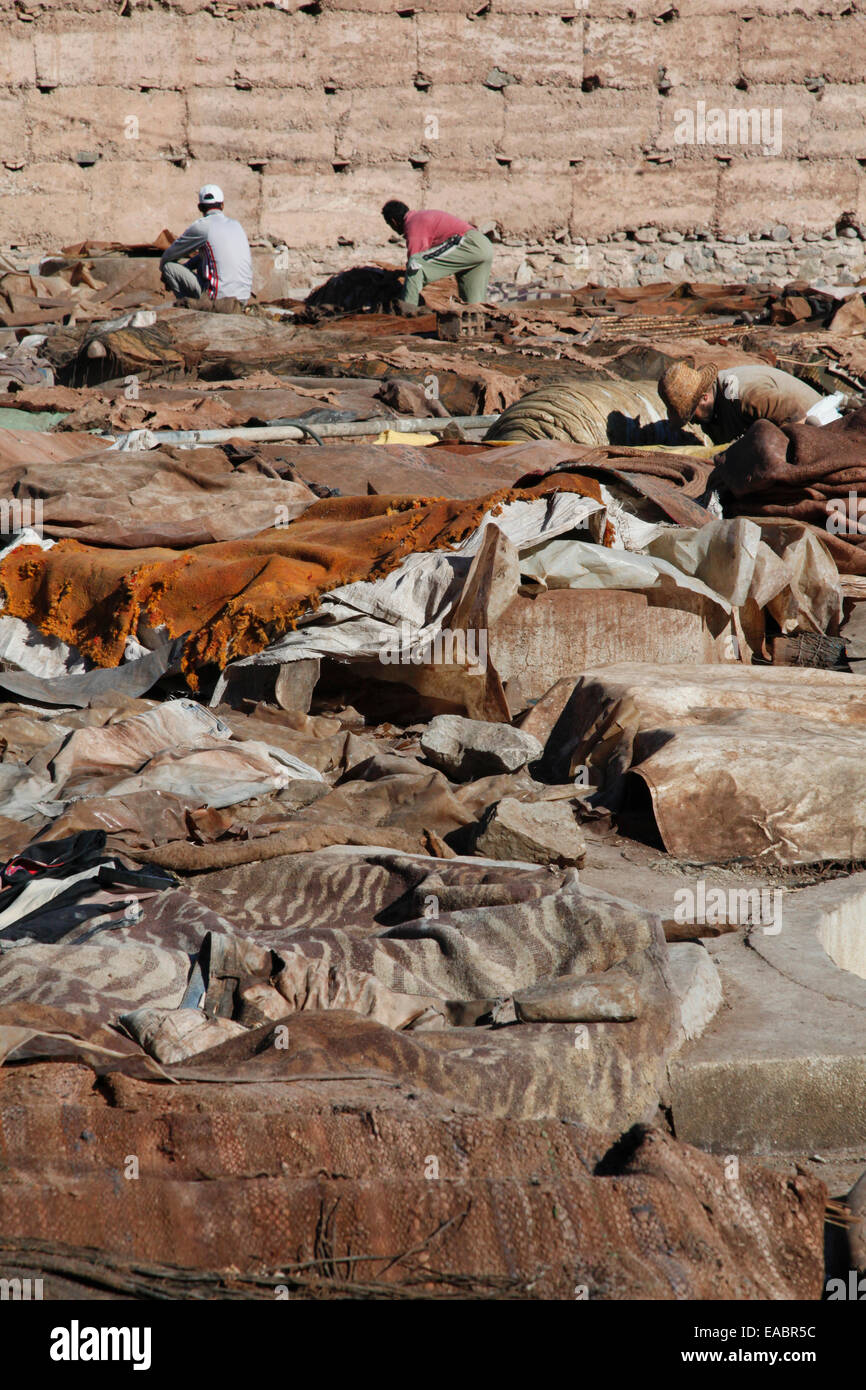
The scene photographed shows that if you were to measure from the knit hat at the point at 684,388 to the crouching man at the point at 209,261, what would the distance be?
16.4 ft

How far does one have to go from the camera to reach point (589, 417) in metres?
7.71

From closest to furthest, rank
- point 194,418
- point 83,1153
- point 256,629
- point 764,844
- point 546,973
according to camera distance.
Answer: point 83,1153
point 546,973
point 764,844
point 256,629
point 194,418

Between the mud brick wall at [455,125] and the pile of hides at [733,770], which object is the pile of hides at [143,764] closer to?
the pile of hides at [733,770]

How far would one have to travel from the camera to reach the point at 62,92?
46.5ft

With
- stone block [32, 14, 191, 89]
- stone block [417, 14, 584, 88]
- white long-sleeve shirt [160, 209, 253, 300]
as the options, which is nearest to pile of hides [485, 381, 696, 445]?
white long-sleeve shirt [160, 209, 253, 300]

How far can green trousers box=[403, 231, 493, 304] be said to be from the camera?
41.5ft

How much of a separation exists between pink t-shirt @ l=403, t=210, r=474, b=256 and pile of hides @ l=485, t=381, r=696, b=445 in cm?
560

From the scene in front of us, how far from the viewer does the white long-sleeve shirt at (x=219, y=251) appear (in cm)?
1145

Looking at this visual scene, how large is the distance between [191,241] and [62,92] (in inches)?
164

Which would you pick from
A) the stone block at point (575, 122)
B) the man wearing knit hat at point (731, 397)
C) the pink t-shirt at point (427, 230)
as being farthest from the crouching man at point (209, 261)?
the man wearing knit hat at point (731, 397)

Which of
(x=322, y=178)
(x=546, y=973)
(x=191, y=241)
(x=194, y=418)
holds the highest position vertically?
(x=322, y=178)

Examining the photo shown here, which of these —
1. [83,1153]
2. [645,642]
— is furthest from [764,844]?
[83,1153]

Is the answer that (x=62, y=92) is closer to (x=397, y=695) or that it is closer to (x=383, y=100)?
(x=383, y=100)

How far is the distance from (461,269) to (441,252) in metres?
0.38
